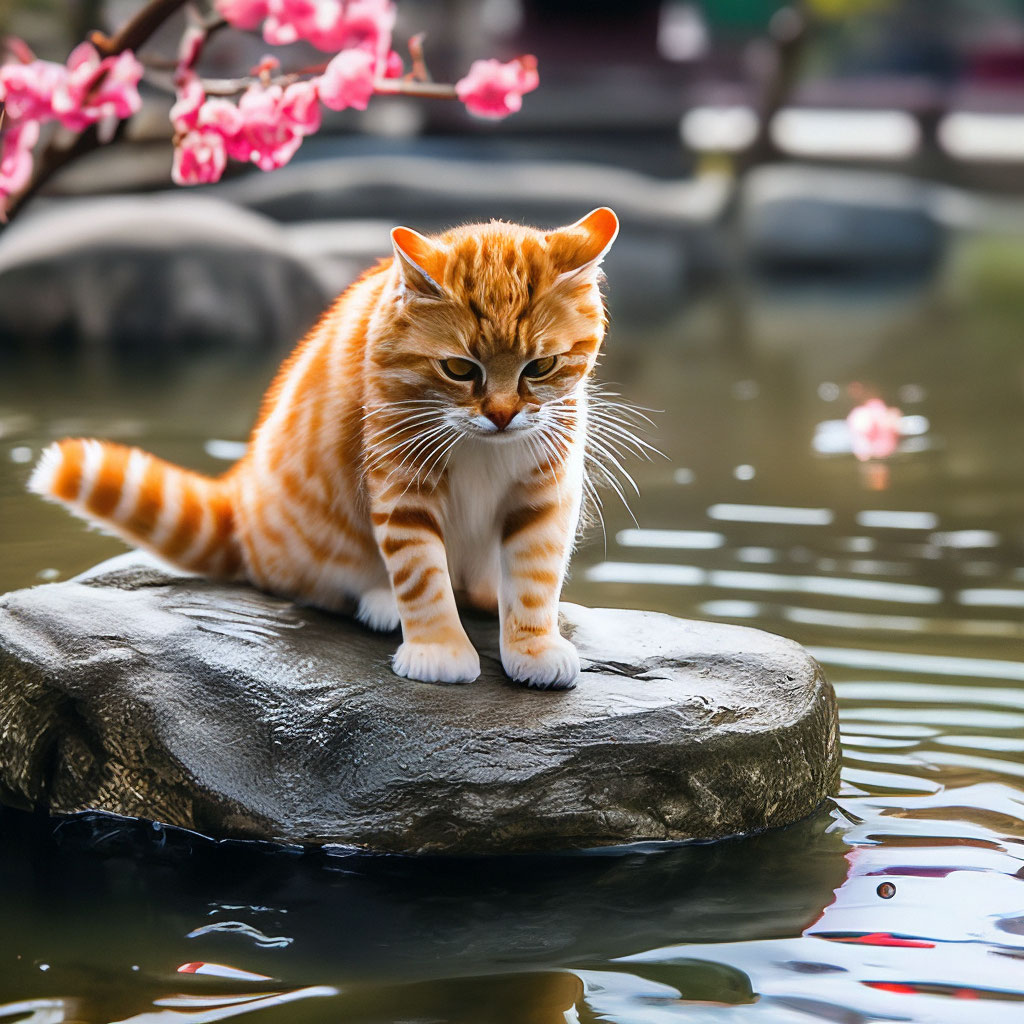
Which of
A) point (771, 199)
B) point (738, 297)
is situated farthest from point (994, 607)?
point (771, 199)

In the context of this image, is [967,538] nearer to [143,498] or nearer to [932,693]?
[932,693]

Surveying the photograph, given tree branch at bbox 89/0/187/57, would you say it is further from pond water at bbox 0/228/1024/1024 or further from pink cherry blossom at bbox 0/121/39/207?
pond water at bbox 0/228/1024/1024

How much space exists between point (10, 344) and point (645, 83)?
9396mm

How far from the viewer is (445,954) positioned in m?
2.43

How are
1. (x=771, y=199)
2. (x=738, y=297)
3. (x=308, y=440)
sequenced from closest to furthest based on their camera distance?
1. (x=308, y=440)
2. (x=738, y=297)
3. (x=771, y=199)

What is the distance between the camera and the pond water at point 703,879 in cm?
232

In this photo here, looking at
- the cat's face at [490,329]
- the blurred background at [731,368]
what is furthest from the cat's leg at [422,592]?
the blurred background at [731,368]

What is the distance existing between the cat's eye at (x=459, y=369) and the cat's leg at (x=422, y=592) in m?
0.28

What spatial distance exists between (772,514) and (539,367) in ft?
9.09

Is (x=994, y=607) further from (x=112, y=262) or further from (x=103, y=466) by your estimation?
(x=112, y=262)

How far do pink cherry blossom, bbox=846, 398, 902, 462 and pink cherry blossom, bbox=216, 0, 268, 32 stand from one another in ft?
12.0

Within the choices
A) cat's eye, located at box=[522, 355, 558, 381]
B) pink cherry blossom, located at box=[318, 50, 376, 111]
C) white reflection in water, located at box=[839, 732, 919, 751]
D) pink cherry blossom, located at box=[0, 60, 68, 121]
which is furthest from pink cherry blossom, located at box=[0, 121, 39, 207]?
white reflection in water, located at box=[839, 732, 919, 751]

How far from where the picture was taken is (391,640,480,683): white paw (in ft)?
9.45

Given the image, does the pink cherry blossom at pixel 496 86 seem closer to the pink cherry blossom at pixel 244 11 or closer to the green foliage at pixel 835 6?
the pink cherry blossom at pixel 244 11
